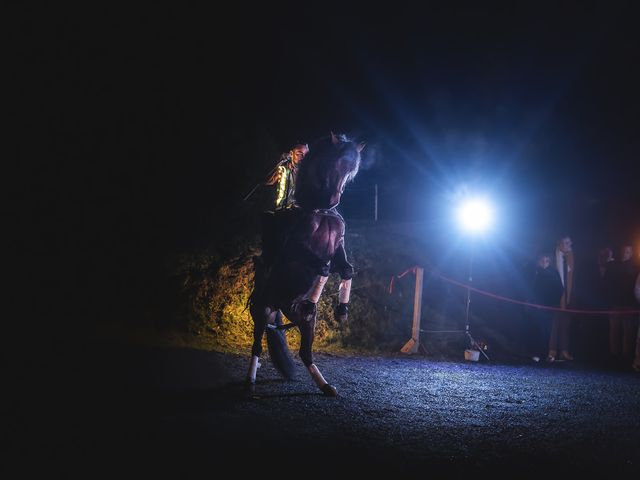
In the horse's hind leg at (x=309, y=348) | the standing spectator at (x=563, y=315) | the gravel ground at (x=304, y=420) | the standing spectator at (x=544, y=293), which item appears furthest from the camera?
the standing spectator at (x=544, y=293)

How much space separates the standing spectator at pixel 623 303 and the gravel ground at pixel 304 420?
7.97 feet

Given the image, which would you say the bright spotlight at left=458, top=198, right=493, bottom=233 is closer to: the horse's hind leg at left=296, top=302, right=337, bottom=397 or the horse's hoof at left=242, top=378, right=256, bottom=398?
the horse's hind leg at left=296, top=302, right=337, bottom=397

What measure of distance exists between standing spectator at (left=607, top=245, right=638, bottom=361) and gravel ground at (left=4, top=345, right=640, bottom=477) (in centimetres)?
243

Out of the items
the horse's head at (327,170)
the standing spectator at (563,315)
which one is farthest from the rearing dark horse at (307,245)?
the standing spectator at (563,315)

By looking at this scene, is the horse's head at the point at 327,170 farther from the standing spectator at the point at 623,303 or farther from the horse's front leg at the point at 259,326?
the standing spectator at the point at 623,303

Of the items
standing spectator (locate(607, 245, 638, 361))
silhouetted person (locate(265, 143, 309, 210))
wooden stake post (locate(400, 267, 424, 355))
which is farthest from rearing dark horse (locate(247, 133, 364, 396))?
standing spectator (locate(607, 245, 638, 361))

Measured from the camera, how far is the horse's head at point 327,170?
5.22 m

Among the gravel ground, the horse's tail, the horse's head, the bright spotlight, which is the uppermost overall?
the bright spotlight

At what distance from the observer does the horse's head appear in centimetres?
522

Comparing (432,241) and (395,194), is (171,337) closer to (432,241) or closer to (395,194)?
(432,241)

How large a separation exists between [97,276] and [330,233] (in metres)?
7.34

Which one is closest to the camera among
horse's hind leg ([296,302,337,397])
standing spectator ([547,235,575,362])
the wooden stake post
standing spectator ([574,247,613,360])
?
horse's hind leg ([296,302,337,397])

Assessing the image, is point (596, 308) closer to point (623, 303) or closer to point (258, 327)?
point (623, 303)

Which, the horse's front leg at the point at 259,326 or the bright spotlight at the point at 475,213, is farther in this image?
the bright spotlight at the point at 475,213
